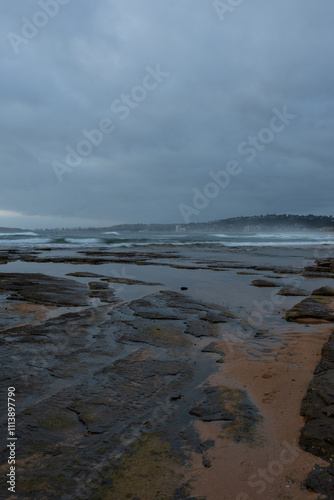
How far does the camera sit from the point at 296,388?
322cm

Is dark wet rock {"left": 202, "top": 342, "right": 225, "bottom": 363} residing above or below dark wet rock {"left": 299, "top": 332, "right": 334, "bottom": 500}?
below

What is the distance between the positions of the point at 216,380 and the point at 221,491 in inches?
60.9

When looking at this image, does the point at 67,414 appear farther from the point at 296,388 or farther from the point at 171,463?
the point at 296,388

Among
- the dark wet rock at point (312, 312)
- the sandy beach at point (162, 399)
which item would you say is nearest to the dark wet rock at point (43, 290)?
the sandy beach at point (162, 399)

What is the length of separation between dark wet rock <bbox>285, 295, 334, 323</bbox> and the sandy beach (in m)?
0.02

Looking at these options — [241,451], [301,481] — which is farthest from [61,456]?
[301,481]

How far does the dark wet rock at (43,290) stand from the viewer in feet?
24.6

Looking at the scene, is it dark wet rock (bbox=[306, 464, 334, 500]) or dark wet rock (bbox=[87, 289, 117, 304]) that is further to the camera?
dark wet rock (bbox=[87, 289, 117, 304])

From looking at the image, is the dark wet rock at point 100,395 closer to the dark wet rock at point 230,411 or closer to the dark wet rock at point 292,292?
the dark wet rock at point 230,411

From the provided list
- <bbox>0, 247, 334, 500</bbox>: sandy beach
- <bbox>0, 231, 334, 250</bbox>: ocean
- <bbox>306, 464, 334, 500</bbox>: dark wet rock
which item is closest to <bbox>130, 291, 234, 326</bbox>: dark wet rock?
<bbox>0, 247, 334, 500</bbox>: sandy beach

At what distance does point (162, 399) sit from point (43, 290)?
21.5 feet

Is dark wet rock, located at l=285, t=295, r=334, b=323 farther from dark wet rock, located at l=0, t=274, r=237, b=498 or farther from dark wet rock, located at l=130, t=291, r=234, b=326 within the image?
dark wet rock, located at l=0, t=274, r=237, b=498

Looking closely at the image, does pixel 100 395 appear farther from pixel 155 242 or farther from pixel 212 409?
pixel 155 242

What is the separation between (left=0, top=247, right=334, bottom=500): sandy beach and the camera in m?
1.99
